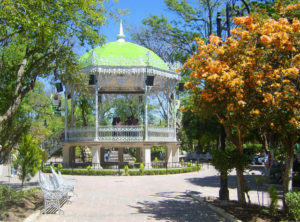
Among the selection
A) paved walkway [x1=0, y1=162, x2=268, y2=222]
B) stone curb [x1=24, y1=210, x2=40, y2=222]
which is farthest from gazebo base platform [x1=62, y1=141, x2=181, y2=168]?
stone curb [x1=24, y1=210, x2=40, y2=222]

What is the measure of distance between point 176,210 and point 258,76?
16.8ft

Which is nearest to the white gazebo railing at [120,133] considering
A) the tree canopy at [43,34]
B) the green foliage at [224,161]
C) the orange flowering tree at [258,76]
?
the tree canopy at [43,34]

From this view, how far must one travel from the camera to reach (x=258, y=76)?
746 cm

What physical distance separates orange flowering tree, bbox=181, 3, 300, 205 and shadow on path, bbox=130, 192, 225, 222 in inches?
98.4

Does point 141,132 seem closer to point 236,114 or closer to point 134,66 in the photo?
point 134,66

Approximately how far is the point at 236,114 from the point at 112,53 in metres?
17.9

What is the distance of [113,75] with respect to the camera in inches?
965

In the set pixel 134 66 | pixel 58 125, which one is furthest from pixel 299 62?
pixel 58 125

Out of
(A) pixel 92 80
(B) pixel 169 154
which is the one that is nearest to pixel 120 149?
(B) pixel 169 154

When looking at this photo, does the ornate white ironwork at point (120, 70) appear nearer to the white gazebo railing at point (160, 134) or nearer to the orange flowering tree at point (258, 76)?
the white gazebo railing at point (160, 134)

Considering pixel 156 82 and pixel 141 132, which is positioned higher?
pixel 156 82

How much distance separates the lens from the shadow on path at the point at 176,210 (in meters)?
9.16

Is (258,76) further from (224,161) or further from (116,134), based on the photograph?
(116,134)

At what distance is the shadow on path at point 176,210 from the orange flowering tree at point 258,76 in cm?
250
